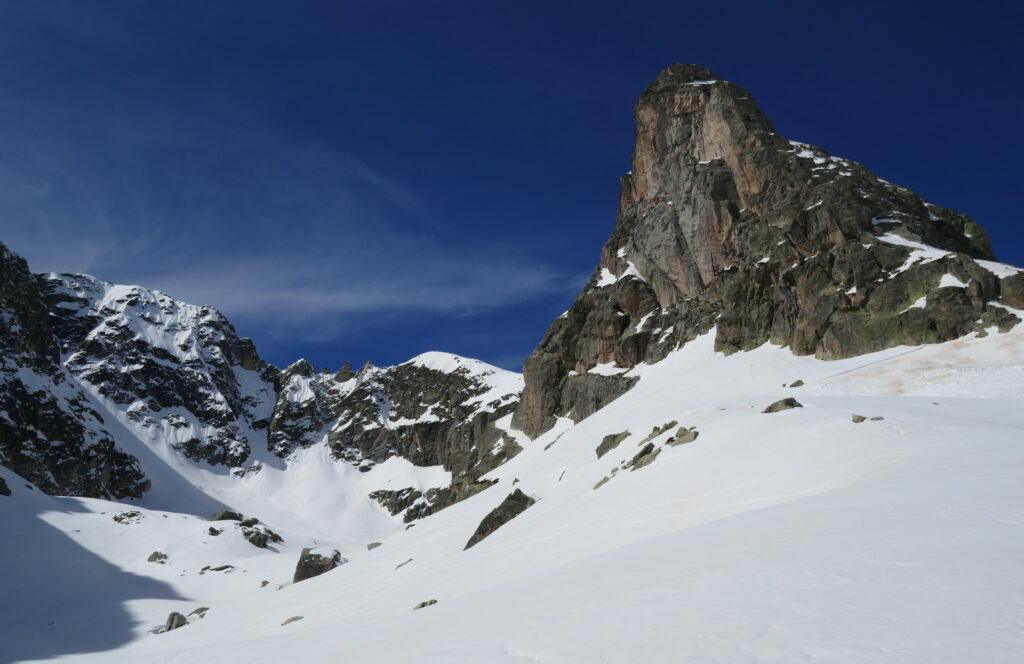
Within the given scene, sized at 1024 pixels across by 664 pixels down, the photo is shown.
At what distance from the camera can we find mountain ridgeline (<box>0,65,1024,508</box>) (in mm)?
46812

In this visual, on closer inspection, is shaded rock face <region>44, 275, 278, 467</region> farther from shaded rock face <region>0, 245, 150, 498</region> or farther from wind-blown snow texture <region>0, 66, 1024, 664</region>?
wind-blown snow texture <region>0, 66, 1024, 664</region>

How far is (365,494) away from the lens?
14350cm

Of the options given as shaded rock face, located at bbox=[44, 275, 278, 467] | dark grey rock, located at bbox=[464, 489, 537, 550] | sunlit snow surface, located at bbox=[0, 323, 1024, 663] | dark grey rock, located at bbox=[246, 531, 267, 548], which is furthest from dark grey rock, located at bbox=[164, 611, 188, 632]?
shaded rock face, located at bbox=[44, 275, 278, 467]

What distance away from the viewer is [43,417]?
114875mm

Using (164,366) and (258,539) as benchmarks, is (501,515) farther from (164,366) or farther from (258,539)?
(164,366)

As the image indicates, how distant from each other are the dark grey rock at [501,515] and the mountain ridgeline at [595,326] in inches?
1202

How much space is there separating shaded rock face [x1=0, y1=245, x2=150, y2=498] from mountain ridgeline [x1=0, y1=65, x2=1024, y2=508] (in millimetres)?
417

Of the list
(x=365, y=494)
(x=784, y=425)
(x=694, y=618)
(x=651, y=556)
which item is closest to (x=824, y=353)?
(x=784, y=425)

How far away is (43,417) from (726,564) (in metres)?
146

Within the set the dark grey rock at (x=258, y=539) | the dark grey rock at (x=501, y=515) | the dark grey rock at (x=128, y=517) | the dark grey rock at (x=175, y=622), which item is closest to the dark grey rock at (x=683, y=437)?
the dark grey rock at (x=501, y=515)

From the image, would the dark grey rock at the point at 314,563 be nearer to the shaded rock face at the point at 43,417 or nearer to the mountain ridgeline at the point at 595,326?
the mountain ridgeline at the point at 595,326

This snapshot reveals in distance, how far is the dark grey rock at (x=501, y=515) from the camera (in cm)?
2328

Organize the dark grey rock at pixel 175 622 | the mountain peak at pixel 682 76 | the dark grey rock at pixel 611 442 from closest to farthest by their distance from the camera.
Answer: the dark grey rock at pixel 175 622 → the dark grey rock at pixel 611 442 → the mountain peak at pixel 682 76

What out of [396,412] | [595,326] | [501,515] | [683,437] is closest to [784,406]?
[683,437]
